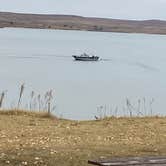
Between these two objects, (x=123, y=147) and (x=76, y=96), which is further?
(x=76, y=96)

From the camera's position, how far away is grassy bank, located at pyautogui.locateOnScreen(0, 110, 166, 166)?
915 cm

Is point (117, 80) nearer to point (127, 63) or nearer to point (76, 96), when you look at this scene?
point (76, 96)

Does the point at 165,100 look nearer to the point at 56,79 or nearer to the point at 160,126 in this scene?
the point at 56,79

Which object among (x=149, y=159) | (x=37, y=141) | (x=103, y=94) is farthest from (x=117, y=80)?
(x=149, y=159)

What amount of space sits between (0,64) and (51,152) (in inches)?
1703

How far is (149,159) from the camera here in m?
7.02

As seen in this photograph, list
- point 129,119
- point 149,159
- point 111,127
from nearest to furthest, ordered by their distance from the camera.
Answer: point 149,159 → point 111,127 → point 129,119

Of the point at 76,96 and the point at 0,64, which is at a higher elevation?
the point at 0,64

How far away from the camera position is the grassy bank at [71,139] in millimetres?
9148

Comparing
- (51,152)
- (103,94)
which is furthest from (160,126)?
→ (103,94)

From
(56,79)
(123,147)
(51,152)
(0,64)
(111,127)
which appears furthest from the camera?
(0,64)

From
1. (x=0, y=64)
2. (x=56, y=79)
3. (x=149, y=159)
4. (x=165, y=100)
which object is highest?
(x=0, y=64)

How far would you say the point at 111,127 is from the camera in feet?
43.3

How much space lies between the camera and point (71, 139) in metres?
11.3
